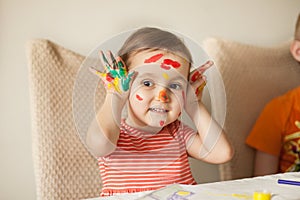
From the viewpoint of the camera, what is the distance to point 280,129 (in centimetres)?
130

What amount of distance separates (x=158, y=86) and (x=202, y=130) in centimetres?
21

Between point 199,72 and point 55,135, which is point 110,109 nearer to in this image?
point 199,72

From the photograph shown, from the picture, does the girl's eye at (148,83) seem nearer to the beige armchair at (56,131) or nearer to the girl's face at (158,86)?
the girl's face at (158,86)

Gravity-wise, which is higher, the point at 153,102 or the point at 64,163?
the point at 153,102

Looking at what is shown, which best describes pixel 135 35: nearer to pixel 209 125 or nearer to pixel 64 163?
pixel 209 125

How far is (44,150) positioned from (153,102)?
44cm

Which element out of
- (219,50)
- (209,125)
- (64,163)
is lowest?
(64,163)

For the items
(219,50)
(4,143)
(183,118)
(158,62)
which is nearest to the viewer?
(158,62)

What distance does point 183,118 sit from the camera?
0.74m

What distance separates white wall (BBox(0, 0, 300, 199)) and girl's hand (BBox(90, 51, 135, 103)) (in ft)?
1.67

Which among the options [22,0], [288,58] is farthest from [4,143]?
[288,58]

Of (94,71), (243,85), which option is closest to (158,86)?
(94,71)

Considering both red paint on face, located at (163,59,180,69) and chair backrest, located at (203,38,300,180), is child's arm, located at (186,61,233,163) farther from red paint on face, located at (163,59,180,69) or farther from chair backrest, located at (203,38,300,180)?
chair backrest, located at (203,38,300,180)

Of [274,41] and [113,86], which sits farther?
[274,41]
